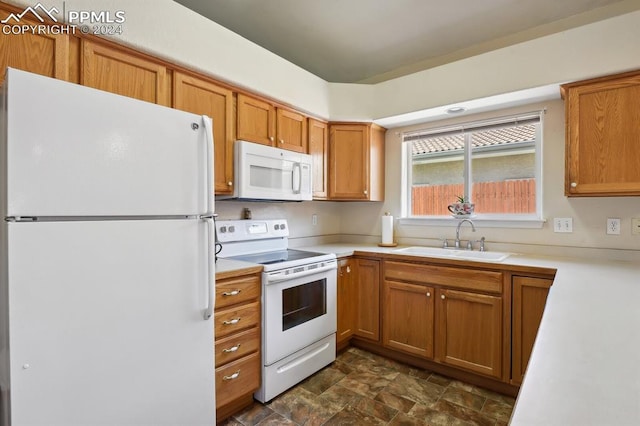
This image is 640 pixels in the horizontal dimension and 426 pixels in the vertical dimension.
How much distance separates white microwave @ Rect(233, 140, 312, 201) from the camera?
7.29ft

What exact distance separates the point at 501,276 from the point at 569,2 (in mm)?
1911

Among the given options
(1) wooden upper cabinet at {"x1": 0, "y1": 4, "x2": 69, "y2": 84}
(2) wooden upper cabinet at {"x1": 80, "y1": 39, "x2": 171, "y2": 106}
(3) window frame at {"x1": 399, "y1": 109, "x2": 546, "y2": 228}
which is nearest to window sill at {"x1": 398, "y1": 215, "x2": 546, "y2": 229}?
(3) window frame at {"x1": 399, "y1": 109, "x2": 546, "y2": 228}

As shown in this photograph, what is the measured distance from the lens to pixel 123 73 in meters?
1.71

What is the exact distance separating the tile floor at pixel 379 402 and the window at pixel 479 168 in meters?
1.40

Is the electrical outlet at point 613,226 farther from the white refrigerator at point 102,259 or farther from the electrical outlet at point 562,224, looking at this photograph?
the white refrigerator at point 102,259

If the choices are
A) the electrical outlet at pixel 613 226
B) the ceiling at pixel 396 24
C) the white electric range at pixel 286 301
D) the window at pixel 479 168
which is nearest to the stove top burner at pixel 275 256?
the white electric range at pixel 286 301

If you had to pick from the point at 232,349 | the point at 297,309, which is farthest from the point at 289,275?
the point at 232,349

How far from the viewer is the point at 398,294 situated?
258 centimetres

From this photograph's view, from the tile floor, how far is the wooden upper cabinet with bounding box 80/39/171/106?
75.7 inches

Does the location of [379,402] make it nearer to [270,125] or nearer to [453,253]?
[453,253]

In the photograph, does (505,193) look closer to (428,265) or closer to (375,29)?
(428,265)

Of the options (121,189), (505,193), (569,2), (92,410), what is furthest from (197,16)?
(505,193)

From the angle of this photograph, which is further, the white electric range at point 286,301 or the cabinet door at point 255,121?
the cabinet door at point 255,121

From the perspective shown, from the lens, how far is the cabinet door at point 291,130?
256 centimetres
